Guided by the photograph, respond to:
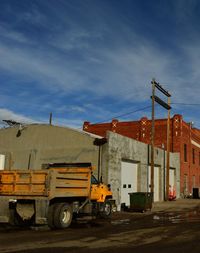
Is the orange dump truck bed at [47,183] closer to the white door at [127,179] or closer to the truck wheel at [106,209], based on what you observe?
the truck wheel at [106,209]

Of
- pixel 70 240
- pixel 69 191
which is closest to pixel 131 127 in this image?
pixel 69 191

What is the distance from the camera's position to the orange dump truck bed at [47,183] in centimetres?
1430

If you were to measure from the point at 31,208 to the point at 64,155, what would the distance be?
38.0ft

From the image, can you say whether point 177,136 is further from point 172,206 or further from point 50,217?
point 50,217

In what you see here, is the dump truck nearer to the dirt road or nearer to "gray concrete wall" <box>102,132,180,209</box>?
the dirt road

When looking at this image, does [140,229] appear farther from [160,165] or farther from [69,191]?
[160,165]

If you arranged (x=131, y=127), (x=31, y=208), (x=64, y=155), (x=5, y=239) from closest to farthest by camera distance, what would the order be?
(x=5, y=239)
(x=31, y=208)
(x=64, y=155)
(x=131, y=127)

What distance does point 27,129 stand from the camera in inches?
1123

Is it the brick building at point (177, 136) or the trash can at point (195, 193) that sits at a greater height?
the brick building at point (177, 136)

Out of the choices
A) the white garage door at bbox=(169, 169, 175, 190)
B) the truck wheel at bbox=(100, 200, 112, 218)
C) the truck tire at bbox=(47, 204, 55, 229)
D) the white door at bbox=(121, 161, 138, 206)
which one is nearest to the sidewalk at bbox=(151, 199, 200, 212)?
the white door at bbox=(121, 161, 138, 206)

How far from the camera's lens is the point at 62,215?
1470 centimetres

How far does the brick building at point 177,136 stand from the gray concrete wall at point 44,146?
1772cm

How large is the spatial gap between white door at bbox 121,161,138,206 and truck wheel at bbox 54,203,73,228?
476 inches

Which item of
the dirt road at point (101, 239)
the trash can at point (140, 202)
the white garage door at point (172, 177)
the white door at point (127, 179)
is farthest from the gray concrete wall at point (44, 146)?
the white garage door at point (172, 177)
